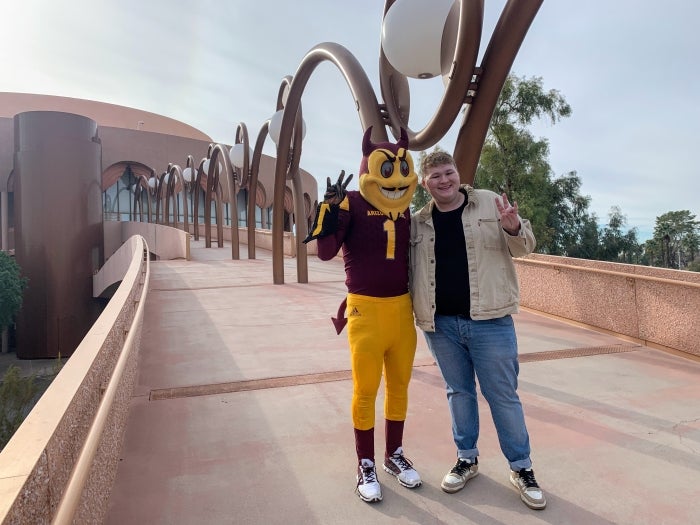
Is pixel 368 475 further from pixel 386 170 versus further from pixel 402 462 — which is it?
pixel 386 170

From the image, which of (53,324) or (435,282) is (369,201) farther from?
(53,324)

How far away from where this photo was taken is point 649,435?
3.13 m

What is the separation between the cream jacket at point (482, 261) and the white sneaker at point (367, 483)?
0.75 metres

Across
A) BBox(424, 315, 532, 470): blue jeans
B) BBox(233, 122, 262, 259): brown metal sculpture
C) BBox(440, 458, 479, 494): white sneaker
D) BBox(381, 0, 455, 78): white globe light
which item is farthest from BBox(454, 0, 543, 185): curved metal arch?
BBox(233, 122, 262, 259): brown metal sculpture

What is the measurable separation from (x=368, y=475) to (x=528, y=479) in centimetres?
77

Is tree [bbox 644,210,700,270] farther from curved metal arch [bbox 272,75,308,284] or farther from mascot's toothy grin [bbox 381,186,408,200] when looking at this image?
mascot's toothy grin [bbox 381,186,408,200]

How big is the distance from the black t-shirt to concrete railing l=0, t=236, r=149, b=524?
163 cm

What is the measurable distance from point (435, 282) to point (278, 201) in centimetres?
973

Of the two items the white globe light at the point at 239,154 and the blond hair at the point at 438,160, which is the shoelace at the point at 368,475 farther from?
the white globe light at the point at 239,154

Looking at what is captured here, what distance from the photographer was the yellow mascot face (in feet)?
8.71

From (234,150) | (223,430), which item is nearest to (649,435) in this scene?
(223,430)

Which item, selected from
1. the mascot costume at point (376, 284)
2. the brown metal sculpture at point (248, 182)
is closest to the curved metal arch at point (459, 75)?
the mascot costume at point (376, 284)

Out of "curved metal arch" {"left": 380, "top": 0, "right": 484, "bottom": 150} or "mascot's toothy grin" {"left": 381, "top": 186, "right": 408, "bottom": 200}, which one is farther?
"curved metal arch" {"left": 380, "top": 0, "right": 484, "bottom": 150}

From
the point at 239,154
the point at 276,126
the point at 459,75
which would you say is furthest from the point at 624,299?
the point at 239,154
